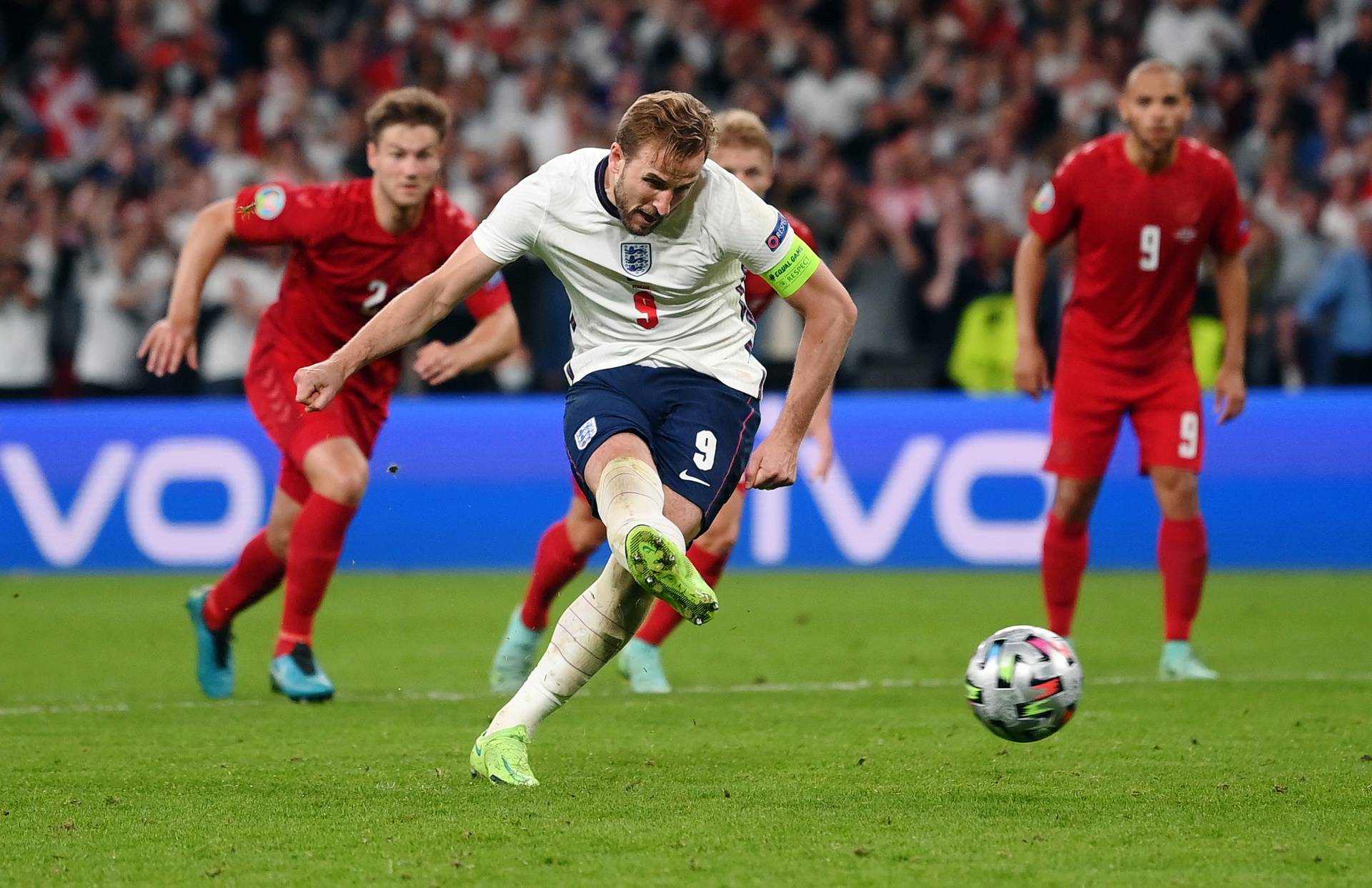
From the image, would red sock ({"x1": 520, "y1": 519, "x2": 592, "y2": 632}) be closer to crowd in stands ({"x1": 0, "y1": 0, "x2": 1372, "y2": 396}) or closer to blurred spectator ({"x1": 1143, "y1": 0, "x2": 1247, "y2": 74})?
crowd in stands ({"x1": 0, "y1": 0, "x2": 1372, "y2": 396})

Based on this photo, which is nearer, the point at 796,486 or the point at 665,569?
the point at 665,569

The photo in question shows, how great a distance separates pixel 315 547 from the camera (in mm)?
7531

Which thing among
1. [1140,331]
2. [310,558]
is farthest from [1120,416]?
[310,558]

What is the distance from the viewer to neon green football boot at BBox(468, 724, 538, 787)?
5477 mm

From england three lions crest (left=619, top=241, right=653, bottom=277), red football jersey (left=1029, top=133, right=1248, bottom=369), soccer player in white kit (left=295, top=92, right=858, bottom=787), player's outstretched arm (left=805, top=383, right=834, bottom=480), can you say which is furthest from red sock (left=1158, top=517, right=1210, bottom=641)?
england three lions crest (left=619, top=241, right=653, bottom=277)

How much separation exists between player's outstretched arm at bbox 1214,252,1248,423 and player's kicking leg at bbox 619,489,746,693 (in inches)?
83.9

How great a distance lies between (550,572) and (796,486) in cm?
487

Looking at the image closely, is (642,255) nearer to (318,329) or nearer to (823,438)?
(823,438)

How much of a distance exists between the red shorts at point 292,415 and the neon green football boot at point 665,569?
2837mm

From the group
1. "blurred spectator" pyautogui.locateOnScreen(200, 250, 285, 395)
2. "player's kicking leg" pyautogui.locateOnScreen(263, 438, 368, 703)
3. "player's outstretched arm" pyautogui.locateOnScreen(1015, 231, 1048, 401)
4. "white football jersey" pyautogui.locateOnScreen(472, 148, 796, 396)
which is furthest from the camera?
"blurred spectator" pyautogui.locateOnScreen(200, 250, 285, 395)

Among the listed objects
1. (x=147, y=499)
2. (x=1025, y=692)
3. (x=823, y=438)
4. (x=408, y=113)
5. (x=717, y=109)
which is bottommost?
(x=147, y=499)

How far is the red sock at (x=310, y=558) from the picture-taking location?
296 inches

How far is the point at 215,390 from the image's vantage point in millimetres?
14156

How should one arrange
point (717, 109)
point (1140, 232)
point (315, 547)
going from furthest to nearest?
point (717, 109), point (1140, 232), point (315, 547)
